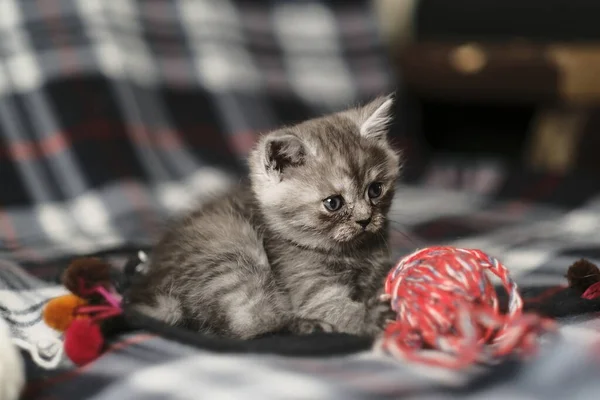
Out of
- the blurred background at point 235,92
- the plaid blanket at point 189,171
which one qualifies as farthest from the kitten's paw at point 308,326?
the blurred background at point 235,92

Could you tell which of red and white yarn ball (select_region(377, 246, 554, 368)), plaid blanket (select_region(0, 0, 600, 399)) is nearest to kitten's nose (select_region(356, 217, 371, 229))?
red and white yarn ball (select_region(377, 246, 554, 368))

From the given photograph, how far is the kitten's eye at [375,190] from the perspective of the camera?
1229 mm

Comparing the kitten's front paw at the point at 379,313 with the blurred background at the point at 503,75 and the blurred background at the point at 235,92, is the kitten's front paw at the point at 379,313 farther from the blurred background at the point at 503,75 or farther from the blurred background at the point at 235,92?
the blurred background at the point at 503,75

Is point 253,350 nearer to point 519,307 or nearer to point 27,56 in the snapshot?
point 519,307

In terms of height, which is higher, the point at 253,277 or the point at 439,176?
the point at 253,277

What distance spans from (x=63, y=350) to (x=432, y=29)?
2.21m

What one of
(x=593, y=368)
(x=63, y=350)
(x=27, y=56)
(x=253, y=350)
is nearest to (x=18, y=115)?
(x=27, y=56)

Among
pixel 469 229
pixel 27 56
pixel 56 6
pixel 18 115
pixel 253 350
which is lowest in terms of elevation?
pixel 469 229

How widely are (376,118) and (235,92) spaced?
4.06 feet

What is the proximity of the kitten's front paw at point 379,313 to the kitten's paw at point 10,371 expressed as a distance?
563mm

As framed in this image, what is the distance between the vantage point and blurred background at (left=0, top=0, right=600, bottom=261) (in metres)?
2.07

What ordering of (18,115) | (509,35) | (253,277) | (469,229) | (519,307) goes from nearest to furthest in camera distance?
(519,307), (253,277), (469,229), (18,115), (509,35)

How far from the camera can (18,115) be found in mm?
2088

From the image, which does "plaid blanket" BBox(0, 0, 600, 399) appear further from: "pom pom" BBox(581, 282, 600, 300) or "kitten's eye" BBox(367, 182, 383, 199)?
"kitten's eye" BBox(367, 182, 383, 199)
